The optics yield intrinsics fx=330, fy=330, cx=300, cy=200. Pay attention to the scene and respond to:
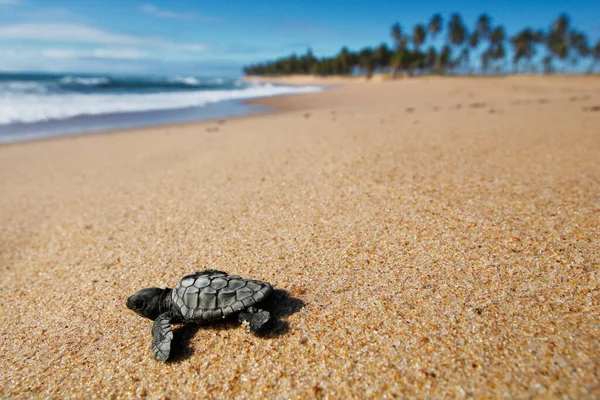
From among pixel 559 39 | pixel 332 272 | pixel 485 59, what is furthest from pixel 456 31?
A: pixel 332 272

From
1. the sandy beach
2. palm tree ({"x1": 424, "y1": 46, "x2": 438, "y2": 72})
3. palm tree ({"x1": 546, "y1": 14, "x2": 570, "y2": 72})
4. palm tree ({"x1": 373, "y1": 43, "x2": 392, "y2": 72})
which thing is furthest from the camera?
palm tree ({"x1": 373, "y1": 43, "x2": 392, "y2": 72})

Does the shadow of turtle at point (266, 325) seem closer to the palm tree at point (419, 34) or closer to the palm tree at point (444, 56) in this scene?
the palm tree at point (444, 56)

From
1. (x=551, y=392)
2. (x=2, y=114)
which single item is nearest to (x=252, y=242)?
(x=551, y=392)

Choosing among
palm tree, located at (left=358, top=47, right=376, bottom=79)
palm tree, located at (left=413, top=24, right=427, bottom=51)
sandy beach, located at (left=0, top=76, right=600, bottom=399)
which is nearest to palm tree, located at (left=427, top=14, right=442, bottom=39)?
palm tree, located at (left=413, top=24, right=427, bottom=51)

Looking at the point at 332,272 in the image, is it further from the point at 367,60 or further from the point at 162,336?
the point at 367,60

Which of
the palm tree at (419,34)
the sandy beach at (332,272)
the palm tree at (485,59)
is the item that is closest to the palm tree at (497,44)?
the palm tree at (485,59)

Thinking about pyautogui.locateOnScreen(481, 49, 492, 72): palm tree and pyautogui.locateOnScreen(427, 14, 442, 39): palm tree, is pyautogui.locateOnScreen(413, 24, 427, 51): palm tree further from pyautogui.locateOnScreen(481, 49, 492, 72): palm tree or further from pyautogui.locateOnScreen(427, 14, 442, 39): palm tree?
pyautogui.locateOnScreen(481, 49, 492, 72): palm tree

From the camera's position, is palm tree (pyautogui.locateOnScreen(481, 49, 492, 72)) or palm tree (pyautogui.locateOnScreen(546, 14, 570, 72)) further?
palm tree (pyautogui.locateOnScreen(481, 49, 492, 72))
